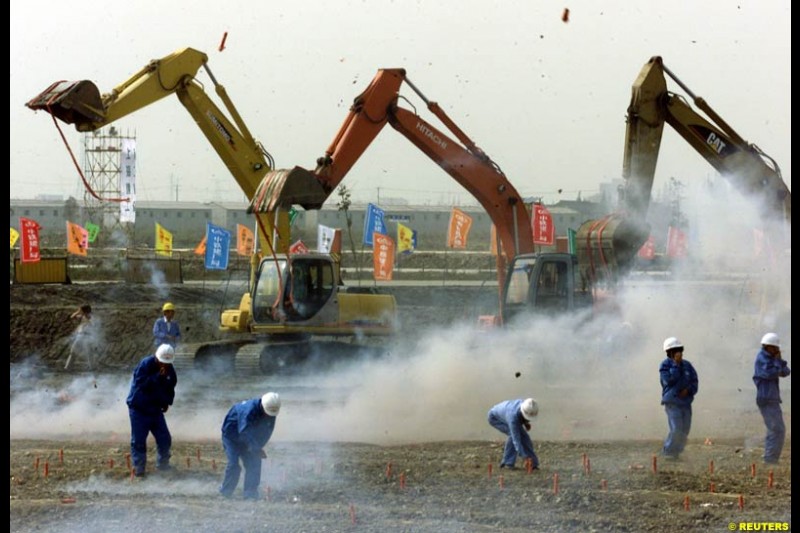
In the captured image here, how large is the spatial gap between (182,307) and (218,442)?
21.6 meters

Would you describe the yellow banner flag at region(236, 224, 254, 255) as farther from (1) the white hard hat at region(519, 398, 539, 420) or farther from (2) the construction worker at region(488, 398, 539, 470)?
(1) the white hard hat at region(519, 398, 539, 420)

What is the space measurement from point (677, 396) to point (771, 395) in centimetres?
117

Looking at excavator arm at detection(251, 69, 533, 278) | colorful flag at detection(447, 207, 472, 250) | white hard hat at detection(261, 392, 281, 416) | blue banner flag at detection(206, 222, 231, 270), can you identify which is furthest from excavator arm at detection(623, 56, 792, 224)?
colorful flag at detection(447, 207, 472, 250)

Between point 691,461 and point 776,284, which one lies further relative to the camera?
point 776,284

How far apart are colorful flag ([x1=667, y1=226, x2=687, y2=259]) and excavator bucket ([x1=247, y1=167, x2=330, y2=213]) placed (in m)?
16.1

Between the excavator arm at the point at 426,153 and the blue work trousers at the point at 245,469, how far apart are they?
9078 mm

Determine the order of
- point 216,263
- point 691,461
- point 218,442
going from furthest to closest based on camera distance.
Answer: point 216,263, point 218,442, point 691,461

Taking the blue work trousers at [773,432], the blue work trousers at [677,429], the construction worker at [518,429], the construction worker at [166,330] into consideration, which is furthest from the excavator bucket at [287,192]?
the blue work trousers at [773,432]

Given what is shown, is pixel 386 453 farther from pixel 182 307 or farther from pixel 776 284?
pixel 182 307

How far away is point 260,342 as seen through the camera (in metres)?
23.3

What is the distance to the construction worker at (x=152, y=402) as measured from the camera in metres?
14.5

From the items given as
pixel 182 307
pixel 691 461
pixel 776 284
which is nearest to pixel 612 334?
pixel 776 284

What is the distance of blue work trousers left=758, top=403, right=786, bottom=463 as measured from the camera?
14859 mm

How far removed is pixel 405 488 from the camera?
43.4ft
